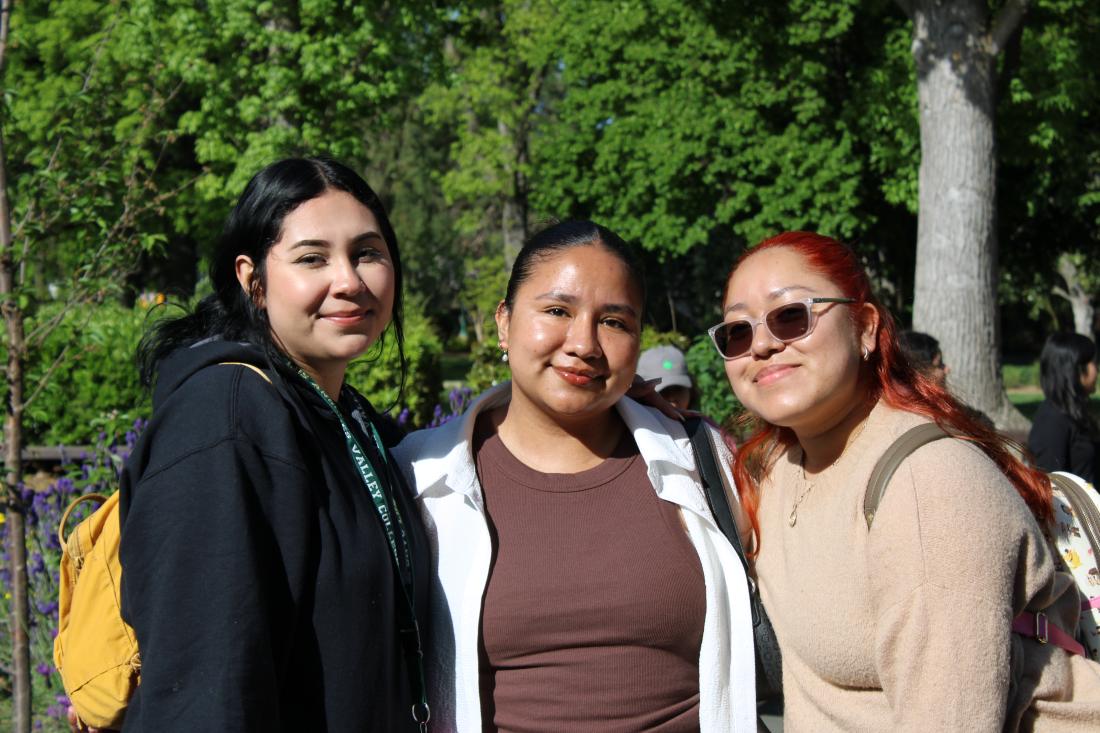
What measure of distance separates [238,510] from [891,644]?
122cm

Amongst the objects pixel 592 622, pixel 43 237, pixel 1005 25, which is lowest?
pixel 592 622

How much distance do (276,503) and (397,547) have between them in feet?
1.16

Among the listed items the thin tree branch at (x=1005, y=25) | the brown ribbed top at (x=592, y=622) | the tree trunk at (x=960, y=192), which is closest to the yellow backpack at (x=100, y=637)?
the brown ribbed top at (x=592, y=622)

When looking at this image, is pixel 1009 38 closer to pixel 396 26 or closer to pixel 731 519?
pixel 396 26

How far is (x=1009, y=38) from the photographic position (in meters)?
10.1

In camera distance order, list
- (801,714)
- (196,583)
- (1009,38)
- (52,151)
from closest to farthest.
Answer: (196,583) → (801,714) → (52,151) → (1009,38)

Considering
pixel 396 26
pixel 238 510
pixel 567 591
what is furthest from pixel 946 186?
pixel 238 510

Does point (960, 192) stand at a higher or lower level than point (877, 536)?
higher

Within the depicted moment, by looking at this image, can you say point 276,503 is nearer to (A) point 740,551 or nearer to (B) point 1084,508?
(A) point 740,551

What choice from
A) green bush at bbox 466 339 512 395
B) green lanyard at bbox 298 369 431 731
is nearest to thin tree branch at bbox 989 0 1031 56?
green bush at bbox 466 339 512 395

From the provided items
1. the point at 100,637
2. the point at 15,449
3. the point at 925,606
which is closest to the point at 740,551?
the point at 925,606

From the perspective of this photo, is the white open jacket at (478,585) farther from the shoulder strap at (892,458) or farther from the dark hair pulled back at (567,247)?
the shoulder strap at (892,458)

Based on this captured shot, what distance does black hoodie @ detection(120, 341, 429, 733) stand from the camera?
5.58 ft

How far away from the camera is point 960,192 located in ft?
33.6
